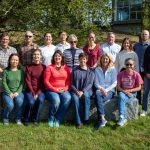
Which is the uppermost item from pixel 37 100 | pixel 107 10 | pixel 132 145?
pixel 107 10

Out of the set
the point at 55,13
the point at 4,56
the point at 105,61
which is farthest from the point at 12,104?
the point at 55,13

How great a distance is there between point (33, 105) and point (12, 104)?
1.52ft

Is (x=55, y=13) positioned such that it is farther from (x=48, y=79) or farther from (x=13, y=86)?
(x=13, y=86)

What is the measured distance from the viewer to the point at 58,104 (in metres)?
9.30

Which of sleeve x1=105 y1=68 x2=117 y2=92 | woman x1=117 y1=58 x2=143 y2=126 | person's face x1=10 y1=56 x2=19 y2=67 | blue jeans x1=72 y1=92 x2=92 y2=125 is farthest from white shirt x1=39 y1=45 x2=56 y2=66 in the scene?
woman x1=117 y1=58 x2=143 y2=126

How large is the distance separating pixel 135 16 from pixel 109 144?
31211 millimetres

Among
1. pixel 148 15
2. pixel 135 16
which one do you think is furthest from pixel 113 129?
pixel 135 16

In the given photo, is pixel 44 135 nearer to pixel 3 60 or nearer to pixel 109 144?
pixel 109 144

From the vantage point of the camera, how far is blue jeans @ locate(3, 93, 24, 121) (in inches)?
363

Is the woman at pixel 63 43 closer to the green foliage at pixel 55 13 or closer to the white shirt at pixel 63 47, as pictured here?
the white shirt at pixel 63 47

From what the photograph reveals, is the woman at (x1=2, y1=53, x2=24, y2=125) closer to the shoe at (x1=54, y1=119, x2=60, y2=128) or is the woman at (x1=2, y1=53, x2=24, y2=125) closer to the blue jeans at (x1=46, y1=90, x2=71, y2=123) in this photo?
the blue jeans at (x1=46, y1=90, x2=71, y2=123)

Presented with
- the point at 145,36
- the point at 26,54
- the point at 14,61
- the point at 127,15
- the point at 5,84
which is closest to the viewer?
the point at 5,84

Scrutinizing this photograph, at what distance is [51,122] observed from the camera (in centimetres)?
934

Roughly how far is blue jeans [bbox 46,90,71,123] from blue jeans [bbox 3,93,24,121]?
64 cm
